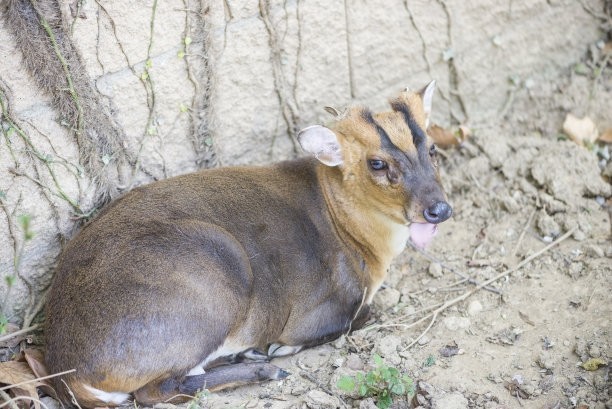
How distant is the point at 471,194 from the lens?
19.6ft

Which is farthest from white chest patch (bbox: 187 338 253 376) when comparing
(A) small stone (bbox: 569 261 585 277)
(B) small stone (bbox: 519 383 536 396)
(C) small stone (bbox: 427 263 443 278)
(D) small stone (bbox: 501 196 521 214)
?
(D) small stone (bbox: 501 196 521 214)

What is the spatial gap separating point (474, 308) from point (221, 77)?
2313mm

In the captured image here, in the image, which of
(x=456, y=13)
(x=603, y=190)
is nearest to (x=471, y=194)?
(x=603, y=190)

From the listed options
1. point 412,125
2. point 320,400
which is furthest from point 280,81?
point 320,400

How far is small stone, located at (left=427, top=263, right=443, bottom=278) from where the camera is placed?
5395 millimetres

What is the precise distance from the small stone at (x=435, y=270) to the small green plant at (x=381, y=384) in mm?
1279

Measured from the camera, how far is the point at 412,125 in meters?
4.75

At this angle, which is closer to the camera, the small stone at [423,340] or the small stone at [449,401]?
the small stone at [449,401]

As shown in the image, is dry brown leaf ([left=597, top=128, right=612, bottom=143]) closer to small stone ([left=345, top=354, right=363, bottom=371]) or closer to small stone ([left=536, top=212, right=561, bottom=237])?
small stone ([left=536, top=212, right=561, bottom=237])

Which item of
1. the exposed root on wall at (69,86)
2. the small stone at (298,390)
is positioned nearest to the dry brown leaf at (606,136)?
the small stone at (298,390)

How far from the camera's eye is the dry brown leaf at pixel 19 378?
13.8ft

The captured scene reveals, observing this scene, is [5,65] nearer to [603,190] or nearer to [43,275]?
[43,275]

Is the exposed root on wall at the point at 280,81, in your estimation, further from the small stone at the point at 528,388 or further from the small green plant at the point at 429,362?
the small stone at the point at 528,388

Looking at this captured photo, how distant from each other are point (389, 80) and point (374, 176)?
5.23 feet
